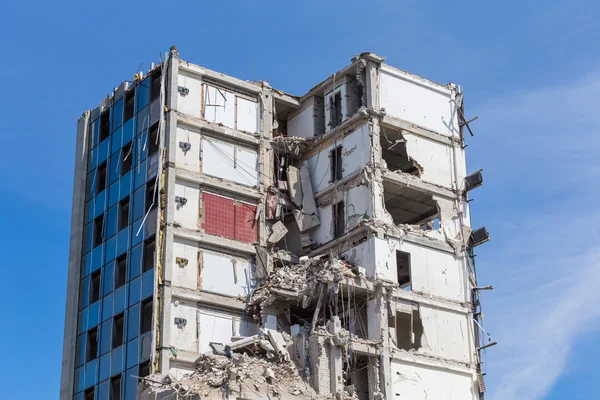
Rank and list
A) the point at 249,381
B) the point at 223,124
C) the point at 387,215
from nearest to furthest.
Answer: the point at 249,381
the point at 387,215
the point at 223,124

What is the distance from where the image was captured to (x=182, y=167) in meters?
59.7

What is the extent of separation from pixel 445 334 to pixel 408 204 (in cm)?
868

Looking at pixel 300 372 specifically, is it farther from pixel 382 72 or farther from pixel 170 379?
pixel 382 72

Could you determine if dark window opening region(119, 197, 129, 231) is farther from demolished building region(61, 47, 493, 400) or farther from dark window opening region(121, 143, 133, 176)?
dark window opening region(121, 143, 133, 176)

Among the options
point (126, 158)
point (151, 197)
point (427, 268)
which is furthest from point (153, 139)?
point (427, 268)

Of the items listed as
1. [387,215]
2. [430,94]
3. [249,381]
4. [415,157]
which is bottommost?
[249,381]

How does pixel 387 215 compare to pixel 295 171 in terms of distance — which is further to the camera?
pixel 295 171

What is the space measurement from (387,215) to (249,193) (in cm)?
799

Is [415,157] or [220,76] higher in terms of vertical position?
[220,76]

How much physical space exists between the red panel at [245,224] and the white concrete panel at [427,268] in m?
Result: 7.52

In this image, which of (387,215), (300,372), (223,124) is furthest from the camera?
(223,124)

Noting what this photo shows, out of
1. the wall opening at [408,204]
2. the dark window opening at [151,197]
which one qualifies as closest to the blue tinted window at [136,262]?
the dark window opening at [151,197]

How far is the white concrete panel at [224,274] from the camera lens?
192 ft

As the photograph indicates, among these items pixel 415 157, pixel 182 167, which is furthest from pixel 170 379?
pixel 415 157
